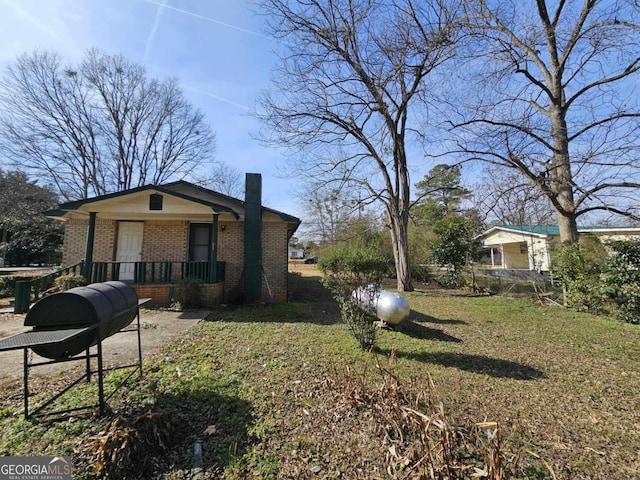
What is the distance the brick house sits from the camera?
983cm

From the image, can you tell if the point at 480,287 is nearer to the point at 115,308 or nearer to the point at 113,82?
the point at 115,308

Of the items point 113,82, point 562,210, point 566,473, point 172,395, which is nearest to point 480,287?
point 562,210

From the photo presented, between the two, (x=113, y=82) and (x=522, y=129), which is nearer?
(x=522, y=129)

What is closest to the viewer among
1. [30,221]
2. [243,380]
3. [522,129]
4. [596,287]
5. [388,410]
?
[388,410]

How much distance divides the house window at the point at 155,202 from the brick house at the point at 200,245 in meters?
0.39

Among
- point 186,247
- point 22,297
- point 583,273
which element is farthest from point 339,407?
point 583,273

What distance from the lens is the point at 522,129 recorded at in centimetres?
1005

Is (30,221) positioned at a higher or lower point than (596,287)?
higher

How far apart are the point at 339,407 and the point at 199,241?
9.54 meters

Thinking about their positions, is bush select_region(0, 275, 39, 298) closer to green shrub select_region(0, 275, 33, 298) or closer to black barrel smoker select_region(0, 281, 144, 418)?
green shrub select_region(0, 275, 33, 298)

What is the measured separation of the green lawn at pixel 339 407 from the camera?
232cm

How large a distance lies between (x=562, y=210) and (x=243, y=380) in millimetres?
12406

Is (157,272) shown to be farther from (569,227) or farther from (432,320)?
(569,227)

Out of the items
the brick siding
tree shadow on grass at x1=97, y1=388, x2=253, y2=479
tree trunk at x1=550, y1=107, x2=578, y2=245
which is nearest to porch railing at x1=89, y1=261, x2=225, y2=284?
the brick siding
